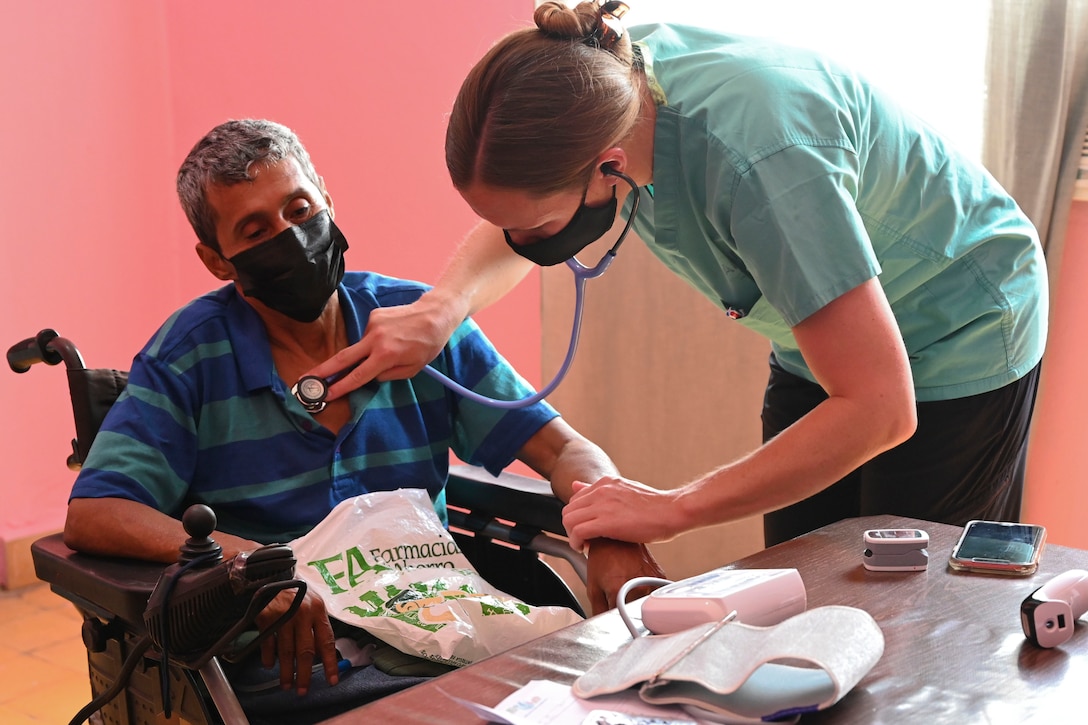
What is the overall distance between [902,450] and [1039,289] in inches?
11.7

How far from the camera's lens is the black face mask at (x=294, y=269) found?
64.4 inches

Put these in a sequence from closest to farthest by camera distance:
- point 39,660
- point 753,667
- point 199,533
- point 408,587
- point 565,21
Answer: point 753,667, point 199,533, point 565,21, point 408,587, point 39,660

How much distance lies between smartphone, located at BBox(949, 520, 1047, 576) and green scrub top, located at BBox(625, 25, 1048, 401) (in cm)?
30

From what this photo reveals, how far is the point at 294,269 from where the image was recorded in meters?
1.64

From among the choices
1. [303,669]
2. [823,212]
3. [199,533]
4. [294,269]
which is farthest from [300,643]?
[823,212]

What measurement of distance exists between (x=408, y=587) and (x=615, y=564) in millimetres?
305

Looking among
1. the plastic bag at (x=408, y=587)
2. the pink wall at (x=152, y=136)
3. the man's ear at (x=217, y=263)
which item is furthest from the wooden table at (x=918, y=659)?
the pink wall at (x=152, y=136)

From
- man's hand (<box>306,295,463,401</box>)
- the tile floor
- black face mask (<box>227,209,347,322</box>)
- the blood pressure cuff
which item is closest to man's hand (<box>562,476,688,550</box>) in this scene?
the blood pressure cuff

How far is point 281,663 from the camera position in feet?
4.39

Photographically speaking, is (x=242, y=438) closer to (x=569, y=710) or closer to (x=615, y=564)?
(x=615, y=564)

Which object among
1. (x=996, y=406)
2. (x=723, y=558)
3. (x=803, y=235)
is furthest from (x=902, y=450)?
(x=723, y=558)

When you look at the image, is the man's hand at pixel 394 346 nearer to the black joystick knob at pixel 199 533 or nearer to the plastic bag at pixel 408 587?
the plastic bag at pixel 408 587

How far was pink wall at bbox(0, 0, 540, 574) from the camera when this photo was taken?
3129mm

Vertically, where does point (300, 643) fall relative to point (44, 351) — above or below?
below
